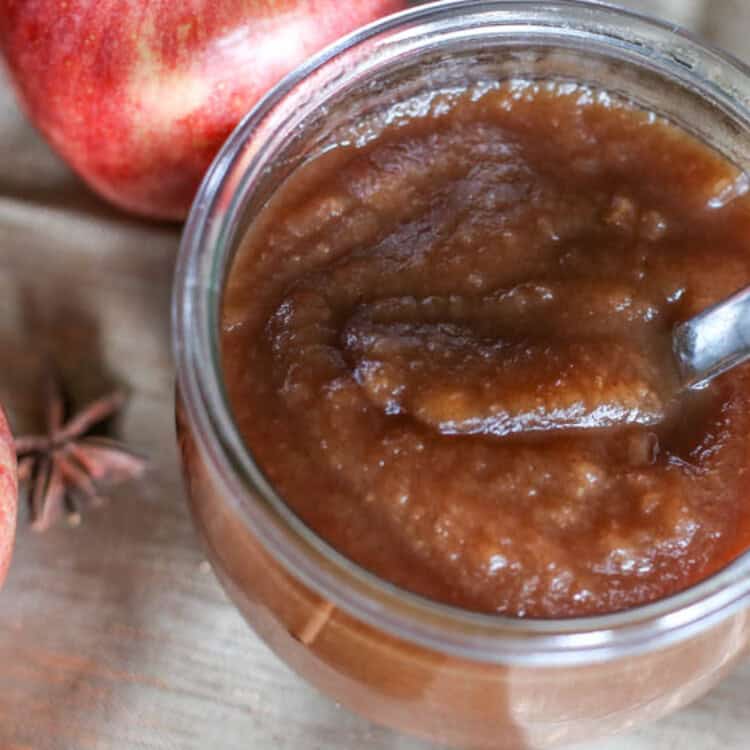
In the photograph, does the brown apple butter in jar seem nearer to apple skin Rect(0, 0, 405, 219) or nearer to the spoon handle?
the spoon handle

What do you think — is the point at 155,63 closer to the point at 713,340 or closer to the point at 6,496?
the point at 6,496

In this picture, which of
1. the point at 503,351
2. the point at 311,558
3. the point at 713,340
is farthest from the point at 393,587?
the point at 713,340

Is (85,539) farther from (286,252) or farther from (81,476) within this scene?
(286,252)

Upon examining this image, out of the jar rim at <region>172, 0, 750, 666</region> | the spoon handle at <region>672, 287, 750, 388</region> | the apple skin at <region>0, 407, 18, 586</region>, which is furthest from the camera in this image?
the apple skin at <region>0, 407, 18, 586</region>

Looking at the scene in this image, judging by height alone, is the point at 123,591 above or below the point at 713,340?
below

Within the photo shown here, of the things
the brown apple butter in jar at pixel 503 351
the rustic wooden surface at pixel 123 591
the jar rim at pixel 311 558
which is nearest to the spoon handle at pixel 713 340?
the brown apple butter in jar at pixel 503 351

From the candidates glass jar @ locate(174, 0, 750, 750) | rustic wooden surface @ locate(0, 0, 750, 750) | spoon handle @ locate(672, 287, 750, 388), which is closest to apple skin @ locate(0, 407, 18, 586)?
rustic wooden surface @ locate(0, 0, 750, 750)

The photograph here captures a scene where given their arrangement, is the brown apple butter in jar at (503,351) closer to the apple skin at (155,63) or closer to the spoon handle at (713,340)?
the spoon handle at (713,340)
